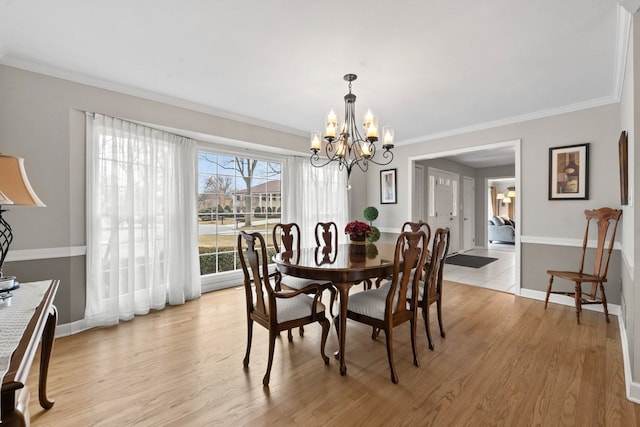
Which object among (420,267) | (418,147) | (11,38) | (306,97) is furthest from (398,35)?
(418,147)

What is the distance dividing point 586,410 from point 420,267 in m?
1.21

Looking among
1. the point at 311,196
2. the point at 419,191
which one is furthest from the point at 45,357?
the point at 419,191

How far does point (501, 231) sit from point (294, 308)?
9.13m

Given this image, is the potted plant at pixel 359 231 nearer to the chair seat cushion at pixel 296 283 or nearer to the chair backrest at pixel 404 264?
the chair seat cushion at pixel 296 283

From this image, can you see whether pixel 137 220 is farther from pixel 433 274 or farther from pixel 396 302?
pixel 433 274

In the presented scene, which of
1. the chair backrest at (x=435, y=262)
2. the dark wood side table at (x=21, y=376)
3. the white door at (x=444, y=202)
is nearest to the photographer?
the dark wood side table at (x=21, y=376)

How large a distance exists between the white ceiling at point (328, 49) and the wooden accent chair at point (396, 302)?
146 centimetres

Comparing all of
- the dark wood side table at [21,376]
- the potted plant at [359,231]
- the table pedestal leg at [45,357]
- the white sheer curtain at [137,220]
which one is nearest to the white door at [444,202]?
the potted plant at [359,231]

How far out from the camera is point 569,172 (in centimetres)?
346

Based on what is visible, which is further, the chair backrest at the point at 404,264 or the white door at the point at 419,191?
the white door at the point at 419,191

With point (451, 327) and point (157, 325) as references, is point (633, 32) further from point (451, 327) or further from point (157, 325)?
point (157, 325)

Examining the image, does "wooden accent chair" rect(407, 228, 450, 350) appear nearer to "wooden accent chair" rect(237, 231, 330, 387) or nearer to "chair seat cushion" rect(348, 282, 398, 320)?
"chair seat cushion" rect(348, 282, 398, 320)

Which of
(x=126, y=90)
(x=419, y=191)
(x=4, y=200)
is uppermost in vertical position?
(x=126, y=90)

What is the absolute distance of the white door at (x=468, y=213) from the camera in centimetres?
735
